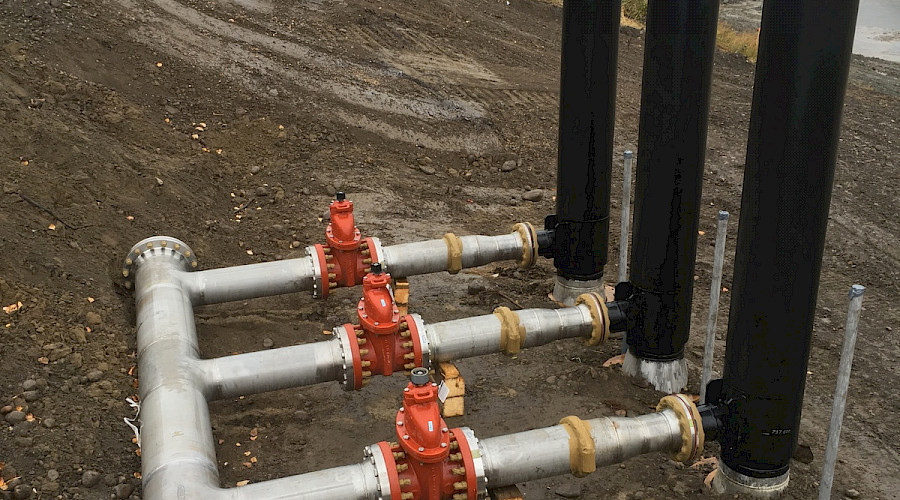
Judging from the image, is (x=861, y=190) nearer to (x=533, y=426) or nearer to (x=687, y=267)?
(x=687, y=267)

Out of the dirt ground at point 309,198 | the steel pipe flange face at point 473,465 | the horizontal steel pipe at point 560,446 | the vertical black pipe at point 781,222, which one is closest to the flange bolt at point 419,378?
the steel pipe flange face at point 473,465

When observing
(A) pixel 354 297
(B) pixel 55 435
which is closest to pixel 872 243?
(A) pixel 354 297

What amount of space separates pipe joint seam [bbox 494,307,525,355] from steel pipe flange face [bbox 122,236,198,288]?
2.58 metres

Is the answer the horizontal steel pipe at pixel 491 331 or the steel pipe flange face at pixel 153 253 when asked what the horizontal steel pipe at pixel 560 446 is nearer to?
the horizontal steel pipe at pixel 491 331

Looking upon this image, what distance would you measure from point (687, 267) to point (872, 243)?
13.5 ft

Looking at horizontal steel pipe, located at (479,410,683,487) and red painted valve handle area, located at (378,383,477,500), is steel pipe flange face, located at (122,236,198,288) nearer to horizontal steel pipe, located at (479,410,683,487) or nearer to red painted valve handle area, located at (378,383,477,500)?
red painted valve handle area, located at (378,383,477,500)

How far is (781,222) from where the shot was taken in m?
4.12

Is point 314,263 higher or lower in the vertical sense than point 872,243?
higher

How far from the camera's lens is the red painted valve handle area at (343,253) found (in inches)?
248

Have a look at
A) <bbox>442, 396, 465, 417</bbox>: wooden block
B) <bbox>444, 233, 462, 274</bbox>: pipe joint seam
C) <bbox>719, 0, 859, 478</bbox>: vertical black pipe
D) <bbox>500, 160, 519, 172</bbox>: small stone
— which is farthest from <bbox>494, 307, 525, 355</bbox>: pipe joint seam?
<bbox>500, 160, 519, 172</bbox>: small stone

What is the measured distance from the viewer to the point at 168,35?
11242 mm

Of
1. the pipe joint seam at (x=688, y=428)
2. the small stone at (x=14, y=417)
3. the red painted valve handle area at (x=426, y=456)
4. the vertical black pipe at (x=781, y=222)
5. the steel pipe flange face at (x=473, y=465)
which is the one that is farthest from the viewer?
the small stone at (x=14, y=417)

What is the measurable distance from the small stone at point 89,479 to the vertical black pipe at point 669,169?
3.68 m

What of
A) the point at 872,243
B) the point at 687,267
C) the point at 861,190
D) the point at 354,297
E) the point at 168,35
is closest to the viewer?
the point at 687,267
